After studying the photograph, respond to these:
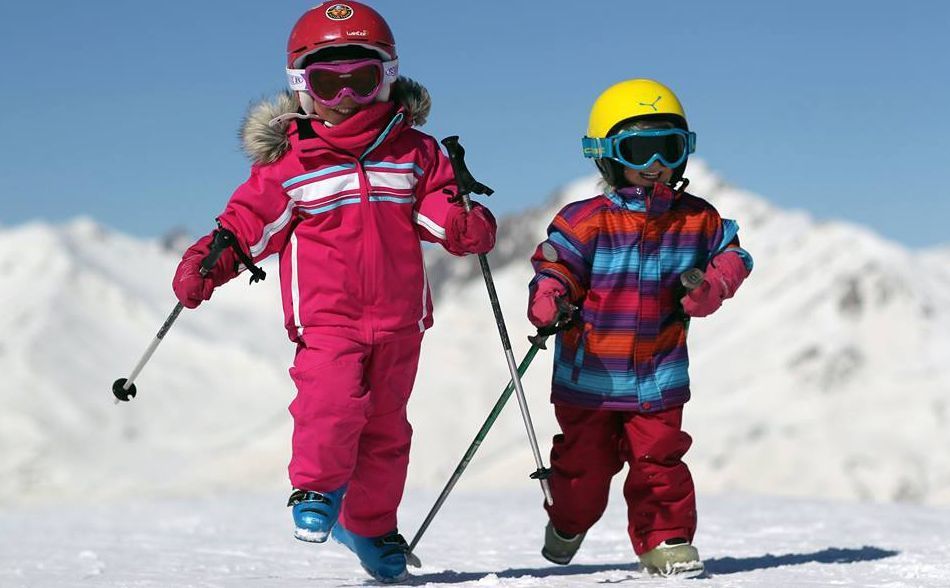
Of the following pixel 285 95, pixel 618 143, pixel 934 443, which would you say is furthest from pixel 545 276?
pixel 934 443

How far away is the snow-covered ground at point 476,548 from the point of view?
19.1 ft

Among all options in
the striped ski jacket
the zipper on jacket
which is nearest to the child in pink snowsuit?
the striped ski jacket

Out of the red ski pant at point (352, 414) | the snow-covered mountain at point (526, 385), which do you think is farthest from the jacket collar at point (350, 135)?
the snow-covered mountain at point (526, 385)

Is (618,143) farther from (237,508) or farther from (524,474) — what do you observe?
(524,474)

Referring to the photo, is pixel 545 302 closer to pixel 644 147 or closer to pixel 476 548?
pixel 644 147

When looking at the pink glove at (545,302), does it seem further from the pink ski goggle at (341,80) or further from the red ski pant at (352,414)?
the pink ski goggle at (341,80)

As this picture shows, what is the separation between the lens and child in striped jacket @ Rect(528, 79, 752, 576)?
571 centimetres

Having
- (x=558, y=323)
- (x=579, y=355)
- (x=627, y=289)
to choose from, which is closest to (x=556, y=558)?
(x=579, y=355)

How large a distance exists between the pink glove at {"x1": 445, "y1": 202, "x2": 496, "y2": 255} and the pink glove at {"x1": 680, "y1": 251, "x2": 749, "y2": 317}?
946 mm

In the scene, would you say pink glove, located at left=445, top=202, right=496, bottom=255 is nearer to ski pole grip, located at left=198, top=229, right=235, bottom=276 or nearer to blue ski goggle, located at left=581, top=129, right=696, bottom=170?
blue ski goggle, located at left=581, top=129, right=696, bottom=170

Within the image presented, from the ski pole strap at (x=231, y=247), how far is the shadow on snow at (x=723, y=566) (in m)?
1.63

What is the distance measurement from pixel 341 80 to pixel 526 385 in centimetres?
3813

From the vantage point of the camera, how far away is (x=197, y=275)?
5301 mm

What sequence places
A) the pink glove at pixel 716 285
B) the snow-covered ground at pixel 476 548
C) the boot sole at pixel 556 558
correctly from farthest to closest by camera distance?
the boot sole at pixel 556 558 < the snow-covered ground at pixel 476 548 < the pink glove at pixel 716 285
